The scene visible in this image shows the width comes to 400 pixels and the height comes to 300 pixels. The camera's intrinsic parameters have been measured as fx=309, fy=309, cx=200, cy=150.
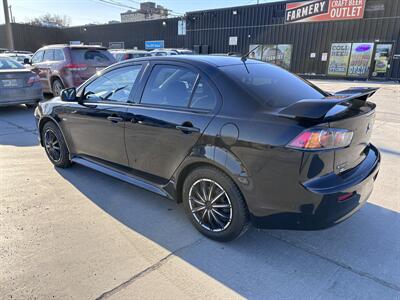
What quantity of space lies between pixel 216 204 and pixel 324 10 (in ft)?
Result: 75.5

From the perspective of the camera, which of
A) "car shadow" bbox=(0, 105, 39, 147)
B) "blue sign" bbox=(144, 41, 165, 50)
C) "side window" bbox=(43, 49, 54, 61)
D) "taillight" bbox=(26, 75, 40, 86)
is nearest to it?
"car shadow" bbox=(0, 105, 39, 147)

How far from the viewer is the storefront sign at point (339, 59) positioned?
21.2 meters

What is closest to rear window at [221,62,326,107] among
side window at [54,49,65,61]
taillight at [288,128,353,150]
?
taillight at [288,128,353,150]

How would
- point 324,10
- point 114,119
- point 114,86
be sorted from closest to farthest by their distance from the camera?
point 114,119 < point 114,86 < point 324,10

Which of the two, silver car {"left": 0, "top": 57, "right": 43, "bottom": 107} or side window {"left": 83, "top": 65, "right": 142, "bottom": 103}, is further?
silver car {"left": 0, "top": 57, "right": 43, "bottom": 107}

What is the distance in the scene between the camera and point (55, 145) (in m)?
4.59

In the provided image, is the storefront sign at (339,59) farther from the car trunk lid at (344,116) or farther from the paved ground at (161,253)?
the car trunk lid at (344,116)

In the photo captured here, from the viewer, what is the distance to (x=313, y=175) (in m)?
2.25

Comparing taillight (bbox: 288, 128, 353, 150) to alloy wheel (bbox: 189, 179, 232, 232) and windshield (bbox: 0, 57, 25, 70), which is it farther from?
windshield (bbox: 0, 57, 25, 70)

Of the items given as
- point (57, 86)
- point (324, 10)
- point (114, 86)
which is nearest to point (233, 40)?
point (324, 10)

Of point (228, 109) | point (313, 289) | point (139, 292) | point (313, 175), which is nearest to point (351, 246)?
point (313, 289)

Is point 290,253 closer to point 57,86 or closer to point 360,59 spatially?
point 57,86

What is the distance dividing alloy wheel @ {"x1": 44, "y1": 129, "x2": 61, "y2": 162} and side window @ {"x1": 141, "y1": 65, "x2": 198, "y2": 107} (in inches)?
79.5

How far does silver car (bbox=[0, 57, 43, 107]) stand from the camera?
800cm
